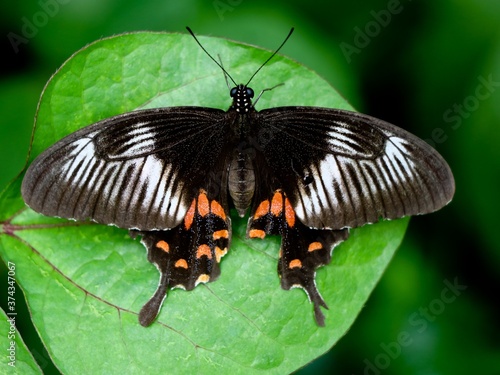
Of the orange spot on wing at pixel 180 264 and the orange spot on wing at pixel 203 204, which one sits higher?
the orange spot on wing at pixel 203 204

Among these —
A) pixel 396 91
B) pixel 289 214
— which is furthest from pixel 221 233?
pixel 396 91

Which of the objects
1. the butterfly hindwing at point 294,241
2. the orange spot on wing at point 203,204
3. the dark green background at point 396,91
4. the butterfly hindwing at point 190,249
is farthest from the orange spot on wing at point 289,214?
the dark green background at point 396,91

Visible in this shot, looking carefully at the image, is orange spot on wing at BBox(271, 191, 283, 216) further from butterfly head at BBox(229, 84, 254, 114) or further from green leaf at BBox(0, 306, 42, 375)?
green leaf at BBox(0, 306, 42, 375)

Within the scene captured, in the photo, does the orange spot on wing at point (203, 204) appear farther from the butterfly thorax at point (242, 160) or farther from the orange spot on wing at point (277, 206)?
the orange spot on wing at point (277, 206)

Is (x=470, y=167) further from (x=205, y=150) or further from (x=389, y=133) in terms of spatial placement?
(x=205, y=150)

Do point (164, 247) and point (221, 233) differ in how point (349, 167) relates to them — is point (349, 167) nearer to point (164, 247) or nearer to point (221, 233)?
point (221, 233)

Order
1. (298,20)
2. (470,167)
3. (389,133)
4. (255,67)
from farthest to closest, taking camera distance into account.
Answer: (298,20) < (470,167) < (255,67) < (389,133)

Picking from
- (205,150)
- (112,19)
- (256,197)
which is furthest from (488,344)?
(112,19)
